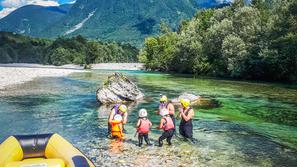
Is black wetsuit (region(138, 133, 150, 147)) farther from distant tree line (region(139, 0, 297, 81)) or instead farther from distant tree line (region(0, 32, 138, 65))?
distant tree line (region(0, 32, 138, 65))

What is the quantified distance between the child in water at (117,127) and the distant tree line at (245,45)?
149 ft

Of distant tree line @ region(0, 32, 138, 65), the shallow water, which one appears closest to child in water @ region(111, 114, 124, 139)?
the shallow water

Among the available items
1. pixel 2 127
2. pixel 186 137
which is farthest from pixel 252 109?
pixel 2 127

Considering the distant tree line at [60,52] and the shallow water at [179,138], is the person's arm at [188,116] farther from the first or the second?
the distant tree line at [60,52]

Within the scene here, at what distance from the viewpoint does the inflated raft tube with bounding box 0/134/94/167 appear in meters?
10.6

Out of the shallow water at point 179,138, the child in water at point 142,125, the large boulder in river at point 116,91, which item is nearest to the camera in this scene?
the shallow water at point 179,138

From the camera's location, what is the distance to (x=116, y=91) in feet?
109

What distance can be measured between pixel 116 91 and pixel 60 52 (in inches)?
5521

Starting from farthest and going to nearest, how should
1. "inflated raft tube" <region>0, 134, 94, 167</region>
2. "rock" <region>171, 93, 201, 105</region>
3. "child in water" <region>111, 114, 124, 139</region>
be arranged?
"rock" <region>171, 93, 201, 105</region> < "child in water" <region>111, 114, 124, 139</region> < "inflated raft tube" <region>0, 134, 94, 167</region>

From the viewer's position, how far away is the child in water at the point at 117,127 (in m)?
18.3

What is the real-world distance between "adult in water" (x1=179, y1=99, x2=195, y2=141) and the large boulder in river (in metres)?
14.2

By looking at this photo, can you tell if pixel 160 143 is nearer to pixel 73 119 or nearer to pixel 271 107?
pixel 73 119

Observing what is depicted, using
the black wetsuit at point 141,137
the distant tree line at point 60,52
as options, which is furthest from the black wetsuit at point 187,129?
the distant tree line at point 60,52

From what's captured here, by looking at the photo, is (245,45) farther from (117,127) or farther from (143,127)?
(143,127)
